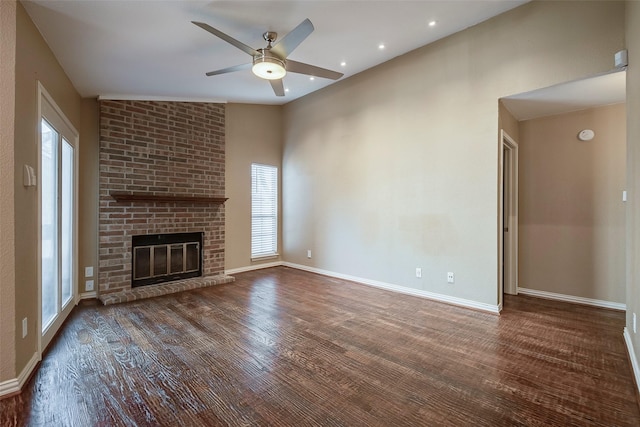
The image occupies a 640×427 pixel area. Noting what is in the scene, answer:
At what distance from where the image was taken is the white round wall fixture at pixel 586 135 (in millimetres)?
3801

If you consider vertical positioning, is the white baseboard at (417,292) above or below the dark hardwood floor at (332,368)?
above

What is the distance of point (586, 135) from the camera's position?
383cm

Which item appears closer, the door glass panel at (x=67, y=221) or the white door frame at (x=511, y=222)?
the door glass panel at (x=67, y=221)

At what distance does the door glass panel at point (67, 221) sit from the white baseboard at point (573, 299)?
5979mm

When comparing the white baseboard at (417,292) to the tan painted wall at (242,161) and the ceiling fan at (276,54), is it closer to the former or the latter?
the tan painted wall at (242,161)

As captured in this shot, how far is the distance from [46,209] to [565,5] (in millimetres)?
5408

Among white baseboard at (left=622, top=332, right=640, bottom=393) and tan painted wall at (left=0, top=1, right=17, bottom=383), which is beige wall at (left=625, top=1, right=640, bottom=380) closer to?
white baseboard at (left=622, top=332, right=640, bottom=393)

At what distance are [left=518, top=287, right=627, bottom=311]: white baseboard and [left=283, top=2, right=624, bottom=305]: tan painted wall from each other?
4.20 ft

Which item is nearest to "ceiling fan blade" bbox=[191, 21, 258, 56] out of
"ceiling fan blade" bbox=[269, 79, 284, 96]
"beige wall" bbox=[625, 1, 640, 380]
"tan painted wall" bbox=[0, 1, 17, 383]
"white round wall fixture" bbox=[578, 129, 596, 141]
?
"ceiling fan blade" bbox=[269, 79, 284, 96]

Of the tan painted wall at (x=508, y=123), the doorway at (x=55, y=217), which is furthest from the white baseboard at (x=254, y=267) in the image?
the tan painted wall at (x=508, y=123)

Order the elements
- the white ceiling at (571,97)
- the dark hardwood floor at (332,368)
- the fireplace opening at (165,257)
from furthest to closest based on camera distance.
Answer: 1. the fireplace opening at (165,257)
2. the white ceiling at (571,97)
3. the dark hardwood floor at (332,368)

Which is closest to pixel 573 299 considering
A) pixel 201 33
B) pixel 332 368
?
pixel 332 368

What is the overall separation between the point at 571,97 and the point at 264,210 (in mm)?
5030

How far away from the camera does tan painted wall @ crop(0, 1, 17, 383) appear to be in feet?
6.31
